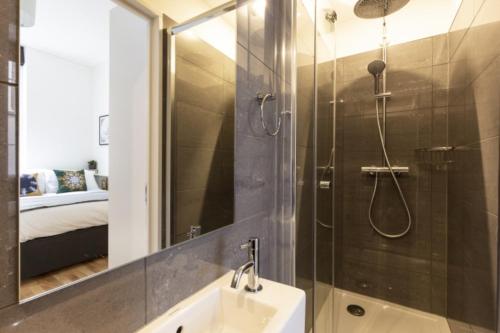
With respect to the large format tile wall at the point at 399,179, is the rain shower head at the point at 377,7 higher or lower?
higher

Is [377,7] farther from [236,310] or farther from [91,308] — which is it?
[91,308]

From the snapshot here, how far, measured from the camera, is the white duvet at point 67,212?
52 cm

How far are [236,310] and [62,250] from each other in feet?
1.89

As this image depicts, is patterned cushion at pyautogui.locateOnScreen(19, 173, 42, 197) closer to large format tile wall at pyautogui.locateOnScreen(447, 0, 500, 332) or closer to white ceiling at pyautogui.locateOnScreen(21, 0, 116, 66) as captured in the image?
white ceiling at pyautogui.locateOnScreen(21, 0, 116, 66)

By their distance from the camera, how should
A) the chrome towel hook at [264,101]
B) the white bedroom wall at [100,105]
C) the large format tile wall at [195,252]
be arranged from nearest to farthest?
the large format tile wall at [195,252] → the white bedroom wall at [100,105] → the chrome towel hook at [264,101]

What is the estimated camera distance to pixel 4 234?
0.43 meters

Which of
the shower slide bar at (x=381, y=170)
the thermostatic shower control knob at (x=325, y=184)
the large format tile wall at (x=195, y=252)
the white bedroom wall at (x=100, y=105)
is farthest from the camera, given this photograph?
the shower slide bar at (x=381, y=170)

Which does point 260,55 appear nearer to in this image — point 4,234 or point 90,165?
point 90,165

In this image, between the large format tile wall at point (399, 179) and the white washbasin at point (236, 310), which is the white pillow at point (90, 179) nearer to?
the white washbasin at point (236, 310)

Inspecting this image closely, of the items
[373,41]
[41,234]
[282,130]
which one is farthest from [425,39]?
[41,234]

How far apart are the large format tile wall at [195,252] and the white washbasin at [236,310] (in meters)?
0.04

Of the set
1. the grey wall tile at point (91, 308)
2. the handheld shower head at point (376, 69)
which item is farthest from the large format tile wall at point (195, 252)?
the handheld shower head at point (376, 69)

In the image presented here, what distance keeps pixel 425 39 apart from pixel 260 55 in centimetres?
157

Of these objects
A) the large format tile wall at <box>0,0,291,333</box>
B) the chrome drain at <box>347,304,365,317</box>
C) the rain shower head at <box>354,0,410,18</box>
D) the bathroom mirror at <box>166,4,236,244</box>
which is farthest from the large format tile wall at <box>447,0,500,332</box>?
the bathroom mirror at <box>166,4,236,244</box>
